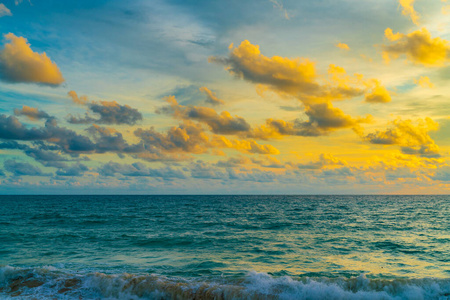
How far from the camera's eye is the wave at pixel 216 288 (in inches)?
511

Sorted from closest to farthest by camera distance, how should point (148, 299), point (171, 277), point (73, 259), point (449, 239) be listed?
point (148, 299)
point (171, 277)
point (73, 259)
point (449, 239)

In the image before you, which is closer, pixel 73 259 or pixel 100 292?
pixel 100 292

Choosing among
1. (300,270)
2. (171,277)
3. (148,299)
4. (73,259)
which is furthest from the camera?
(73,259)

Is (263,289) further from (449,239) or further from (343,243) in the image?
(449,239)

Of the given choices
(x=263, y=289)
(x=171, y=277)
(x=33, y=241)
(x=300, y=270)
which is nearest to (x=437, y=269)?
(x=300, y=270)

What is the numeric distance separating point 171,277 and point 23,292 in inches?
281

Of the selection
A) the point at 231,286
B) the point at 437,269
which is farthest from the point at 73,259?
the point at 437,269

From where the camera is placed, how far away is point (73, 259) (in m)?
20.2

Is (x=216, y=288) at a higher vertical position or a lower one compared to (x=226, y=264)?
higher

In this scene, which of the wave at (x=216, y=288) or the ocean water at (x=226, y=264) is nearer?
the wave at (x=216, y=288)

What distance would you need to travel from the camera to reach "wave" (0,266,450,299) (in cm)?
1298

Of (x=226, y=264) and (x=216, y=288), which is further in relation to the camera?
(x=226, y=264)

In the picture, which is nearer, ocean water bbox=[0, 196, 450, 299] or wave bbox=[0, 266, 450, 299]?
wave bbox=[0, 266, 450, 299]

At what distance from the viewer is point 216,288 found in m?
13.6
